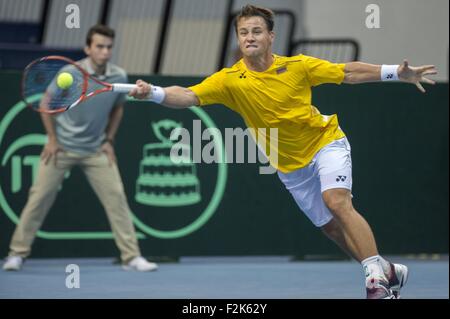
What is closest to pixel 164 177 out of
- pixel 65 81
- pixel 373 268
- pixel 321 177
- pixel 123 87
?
pixel 65 81

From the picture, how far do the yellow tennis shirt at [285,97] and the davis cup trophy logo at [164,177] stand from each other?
3642 mm

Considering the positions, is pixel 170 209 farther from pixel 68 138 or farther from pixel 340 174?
pixel 340 174

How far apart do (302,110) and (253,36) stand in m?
0.58

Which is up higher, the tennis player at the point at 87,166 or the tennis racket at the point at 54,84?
the tennis racket at the point at 54,84

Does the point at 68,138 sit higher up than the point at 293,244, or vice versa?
the point at 68,138

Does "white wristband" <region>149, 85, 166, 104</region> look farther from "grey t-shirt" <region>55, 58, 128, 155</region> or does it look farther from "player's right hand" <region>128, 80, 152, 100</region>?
"grey t-shirt" <region>55, 58, 128, 155</region>

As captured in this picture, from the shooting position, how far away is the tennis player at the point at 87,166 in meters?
10.0

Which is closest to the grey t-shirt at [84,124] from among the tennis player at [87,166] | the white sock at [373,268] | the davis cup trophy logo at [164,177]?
the tennis player at [87,166]

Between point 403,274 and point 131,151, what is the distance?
4.19m

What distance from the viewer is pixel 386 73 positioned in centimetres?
679

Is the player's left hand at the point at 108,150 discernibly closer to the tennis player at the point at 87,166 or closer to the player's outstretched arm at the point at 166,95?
the tennis player at the point at 87,166

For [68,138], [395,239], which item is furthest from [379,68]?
[395,239]

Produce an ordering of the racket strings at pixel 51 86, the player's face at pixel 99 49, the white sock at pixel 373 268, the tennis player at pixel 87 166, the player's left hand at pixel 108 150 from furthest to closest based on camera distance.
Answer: the player's left hand at pixel 108 150, the tennis player at pixel 87 166, the player's face at pixel 99 49, the racket strings at pixel 51 86, the white sock at pixel 373 268
